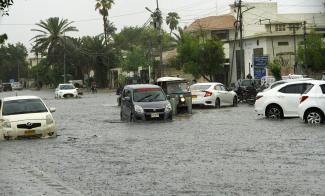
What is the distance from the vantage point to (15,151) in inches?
712

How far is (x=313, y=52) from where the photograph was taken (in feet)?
225

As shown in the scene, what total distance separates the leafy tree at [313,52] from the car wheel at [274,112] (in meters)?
42.1

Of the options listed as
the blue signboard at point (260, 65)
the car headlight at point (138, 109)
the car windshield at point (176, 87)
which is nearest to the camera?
the car headlight at point (138, 109)

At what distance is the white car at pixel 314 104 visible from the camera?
23.3m

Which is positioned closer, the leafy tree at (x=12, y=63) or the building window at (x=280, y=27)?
the building window at (x=280, y=27)

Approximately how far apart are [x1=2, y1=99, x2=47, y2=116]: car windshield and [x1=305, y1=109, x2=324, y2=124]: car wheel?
887cm

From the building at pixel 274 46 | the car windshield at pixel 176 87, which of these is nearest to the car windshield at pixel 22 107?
the car windshield at pixel 176 87

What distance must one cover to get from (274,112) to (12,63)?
153m

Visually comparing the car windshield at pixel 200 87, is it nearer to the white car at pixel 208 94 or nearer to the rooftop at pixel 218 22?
the white car at pixel 208 94

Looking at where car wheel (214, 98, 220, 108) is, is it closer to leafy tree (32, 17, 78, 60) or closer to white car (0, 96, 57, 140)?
white car (0, 96, 57, 140)

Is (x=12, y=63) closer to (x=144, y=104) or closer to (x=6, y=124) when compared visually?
(x=144, y=104)

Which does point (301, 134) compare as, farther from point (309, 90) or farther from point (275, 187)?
point (275, 187)

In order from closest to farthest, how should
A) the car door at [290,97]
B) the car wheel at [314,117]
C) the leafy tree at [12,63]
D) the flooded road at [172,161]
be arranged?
the flooded road at [172,161] < the car wheel at [314,117] < the car door at [290,97] < the leafy tree at [12,63]

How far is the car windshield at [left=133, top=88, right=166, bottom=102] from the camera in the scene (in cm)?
2877
